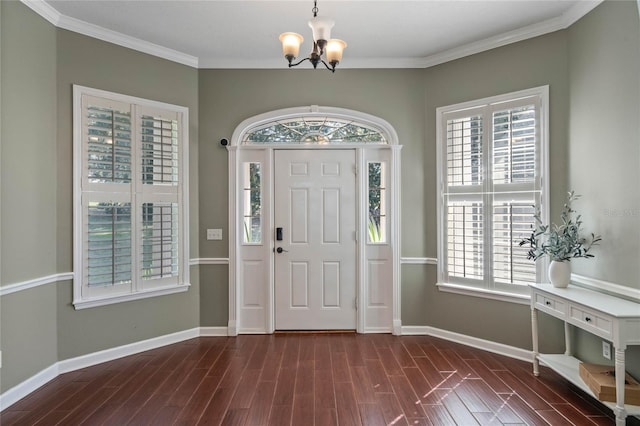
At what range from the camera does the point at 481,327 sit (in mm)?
3594

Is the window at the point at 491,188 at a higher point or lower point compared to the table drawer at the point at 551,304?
higher

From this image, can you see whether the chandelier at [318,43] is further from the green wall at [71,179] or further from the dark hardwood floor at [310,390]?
the dark hardwood floor at [310,390]

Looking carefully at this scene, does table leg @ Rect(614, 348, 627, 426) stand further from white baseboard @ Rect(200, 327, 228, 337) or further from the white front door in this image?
white baseboard @ Rect(200, 327, 228, 337)

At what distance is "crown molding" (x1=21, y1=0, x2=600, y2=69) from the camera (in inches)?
118

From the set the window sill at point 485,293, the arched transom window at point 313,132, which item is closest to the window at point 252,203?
the arched transom window at point 313,132

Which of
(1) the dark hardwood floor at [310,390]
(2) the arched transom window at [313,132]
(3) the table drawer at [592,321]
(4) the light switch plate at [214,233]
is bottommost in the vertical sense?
(1) the dark hardwood floor at [310,390]

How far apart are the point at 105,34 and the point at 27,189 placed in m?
1.67

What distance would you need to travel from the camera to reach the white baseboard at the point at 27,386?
2.55 m

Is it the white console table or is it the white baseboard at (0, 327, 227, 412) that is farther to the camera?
Result: the white baseboard at (0, 327, 227, 412)

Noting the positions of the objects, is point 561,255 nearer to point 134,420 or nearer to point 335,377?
point 335,377

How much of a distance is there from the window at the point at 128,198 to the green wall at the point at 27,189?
0.22 metres

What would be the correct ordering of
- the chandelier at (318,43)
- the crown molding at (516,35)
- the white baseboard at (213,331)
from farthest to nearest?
the white baseboard at (213,331), the crown molding at (516,35), the chandelier at (318,43)

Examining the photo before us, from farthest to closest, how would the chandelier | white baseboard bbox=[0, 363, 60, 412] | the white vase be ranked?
1. the white vase
2. white baseboard bbox=[0, 363, 60, 412]
3. the chandelier

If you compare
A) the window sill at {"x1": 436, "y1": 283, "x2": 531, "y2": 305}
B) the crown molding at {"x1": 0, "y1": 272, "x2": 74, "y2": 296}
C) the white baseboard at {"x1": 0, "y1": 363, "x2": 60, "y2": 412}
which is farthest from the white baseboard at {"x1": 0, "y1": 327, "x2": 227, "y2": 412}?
the window sill at {"x1": 436, "y1": 283, "x2": 531, "y2": 305}
